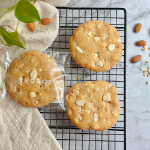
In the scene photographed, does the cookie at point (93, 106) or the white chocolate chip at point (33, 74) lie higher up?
the white chocolate chip at point (33, 74)

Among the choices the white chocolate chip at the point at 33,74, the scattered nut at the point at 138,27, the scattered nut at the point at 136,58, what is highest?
the scattered nut at the point at 138,27

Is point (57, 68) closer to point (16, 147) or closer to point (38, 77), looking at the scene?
point (38, 77)

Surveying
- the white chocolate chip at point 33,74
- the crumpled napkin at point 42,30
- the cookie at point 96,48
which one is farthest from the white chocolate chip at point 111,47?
the white chocolate chip at point 33,74

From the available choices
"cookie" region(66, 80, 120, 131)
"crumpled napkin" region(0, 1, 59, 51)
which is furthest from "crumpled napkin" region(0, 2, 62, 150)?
"cookie" region(66, 80, 120, 131)

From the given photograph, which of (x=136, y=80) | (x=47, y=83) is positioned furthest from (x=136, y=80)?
(x=47, y=83)

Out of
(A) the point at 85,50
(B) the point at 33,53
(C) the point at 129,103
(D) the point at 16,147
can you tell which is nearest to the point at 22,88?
(B) the point at 33,53

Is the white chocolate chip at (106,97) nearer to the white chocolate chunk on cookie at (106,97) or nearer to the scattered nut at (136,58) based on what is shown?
the white chocolate chunk on cookie at (106,97)
